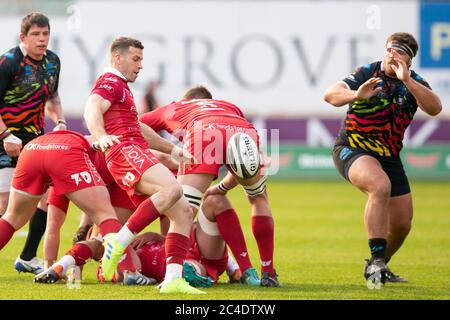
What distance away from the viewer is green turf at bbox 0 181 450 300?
7.61 metres

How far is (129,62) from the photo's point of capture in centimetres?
807

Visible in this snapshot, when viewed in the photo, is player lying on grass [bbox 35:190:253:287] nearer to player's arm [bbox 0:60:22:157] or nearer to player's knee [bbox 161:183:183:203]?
player's knee [bbox 161:183:183:203]

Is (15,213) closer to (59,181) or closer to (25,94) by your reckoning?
(59,181)

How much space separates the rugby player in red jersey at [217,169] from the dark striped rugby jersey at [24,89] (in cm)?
139

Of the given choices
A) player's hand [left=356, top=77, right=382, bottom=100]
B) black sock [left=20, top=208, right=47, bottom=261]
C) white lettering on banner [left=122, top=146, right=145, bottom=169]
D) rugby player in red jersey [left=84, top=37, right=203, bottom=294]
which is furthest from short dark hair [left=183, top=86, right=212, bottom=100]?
black sock [left=20, top=208, right=47, bottom=261]

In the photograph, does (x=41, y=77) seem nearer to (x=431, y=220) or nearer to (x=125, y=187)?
(x=125, y=187)

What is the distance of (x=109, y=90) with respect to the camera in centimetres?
784

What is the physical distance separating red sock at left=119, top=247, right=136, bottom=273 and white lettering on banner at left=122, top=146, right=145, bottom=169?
0.83 m

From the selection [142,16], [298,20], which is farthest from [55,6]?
[298,20]

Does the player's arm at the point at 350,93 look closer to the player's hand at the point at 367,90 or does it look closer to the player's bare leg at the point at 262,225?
the player's hand at the point at 367,90

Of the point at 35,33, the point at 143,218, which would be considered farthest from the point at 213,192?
the point at 35,33

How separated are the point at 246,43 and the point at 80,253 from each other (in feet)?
60.4

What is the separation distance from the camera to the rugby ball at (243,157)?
7895mm

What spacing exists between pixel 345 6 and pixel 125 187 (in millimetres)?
19095
